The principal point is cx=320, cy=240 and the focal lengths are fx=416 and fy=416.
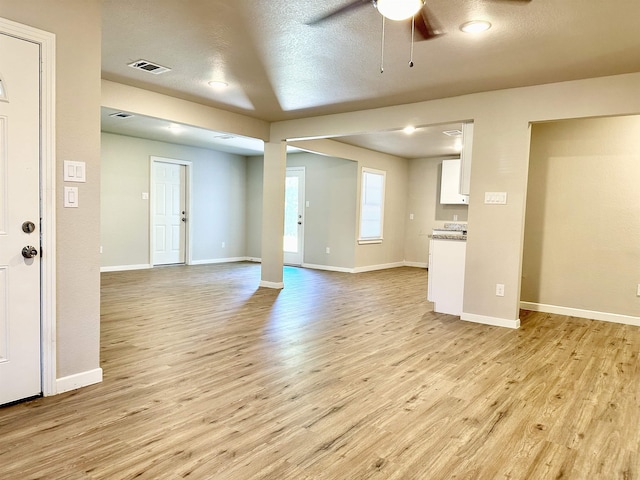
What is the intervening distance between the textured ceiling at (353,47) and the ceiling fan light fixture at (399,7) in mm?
592

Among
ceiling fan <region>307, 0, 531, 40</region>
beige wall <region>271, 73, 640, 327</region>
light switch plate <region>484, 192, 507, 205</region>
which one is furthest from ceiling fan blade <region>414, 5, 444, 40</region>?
light switch plate <region>484, 192, 507, 205</region>

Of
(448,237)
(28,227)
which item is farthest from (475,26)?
(28,227)

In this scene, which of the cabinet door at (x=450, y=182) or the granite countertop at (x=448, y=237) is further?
the cabinet door at (x=450, y=182)

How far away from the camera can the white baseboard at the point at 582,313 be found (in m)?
4.52

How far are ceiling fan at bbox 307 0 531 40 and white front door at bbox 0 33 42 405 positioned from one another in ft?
5.51

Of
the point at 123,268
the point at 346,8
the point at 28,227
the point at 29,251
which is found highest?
the point at 346,8

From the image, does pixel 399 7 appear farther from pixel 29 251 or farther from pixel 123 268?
pixel 123 268

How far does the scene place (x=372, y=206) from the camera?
331 inches

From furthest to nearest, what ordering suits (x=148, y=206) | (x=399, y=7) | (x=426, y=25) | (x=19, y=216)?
1. (x=148, y=206)
2. (x=426, y=25)
3. (x=19, y=216)
4. (x=399, y=7)

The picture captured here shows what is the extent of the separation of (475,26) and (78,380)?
3.36m

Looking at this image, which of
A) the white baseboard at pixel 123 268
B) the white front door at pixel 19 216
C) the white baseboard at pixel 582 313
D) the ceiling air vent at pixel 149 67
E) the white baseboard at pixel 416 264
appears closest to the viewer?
the white front door at pixel 19 216

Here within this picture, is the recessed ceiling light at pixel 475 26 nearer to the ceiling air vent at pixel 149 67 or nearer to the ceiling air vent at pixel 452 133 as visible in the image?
the ceiling air vent at pixel 149 67

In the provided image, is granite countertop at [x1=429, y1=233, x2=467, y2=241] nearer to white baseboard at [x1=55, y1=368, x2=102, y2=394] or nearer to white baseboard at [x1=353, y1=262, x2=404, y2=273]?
white baseboard at [x1=353, y1=262, x2=404, y2=273]

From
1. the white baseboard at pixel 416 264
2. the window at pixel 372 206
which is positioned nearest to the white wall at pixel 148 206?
the window at pixel 372 206
